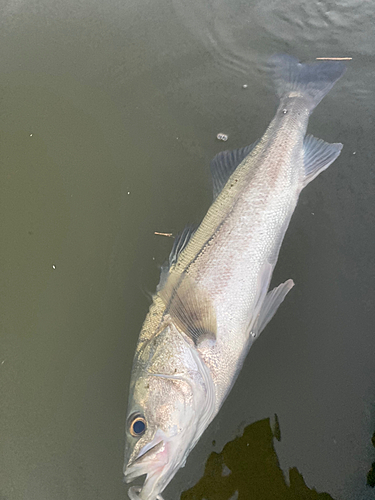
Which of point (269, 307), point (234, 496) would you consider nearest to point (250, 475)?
point (234, 496)

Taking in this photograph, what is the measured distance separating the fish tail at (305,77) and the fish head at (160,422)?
8.01 ft

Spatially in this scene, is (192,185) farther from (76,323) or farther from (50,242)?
(76,323)

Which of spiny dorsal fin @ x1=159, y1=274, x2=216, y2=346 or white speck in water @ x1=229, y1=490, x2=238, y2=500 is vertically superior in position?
spiny dorsal fin @ x1=159, y1=274, x2=216, y2=346

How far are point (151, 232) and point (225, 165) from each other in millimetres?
878

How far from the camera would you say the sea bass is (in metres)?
1.73

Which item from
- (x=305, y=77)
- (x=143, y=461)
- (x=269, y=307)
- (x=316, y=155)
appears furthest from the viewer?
(x=305, y=77)

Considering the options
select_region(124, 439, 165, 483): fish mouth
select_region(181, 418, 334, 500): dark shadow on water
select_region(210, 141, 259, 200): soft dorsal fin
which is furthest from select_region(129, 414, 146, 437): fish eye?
select_region(210, 141, 259, 200): soft dorsal fin

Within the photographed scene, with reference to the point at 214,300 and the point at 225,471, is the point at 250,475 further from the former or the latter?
the point at 214,300

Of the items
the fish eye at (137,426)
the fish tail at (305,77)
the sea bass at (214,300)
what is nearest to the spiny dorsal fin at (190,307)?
the sea bass at (214,300)

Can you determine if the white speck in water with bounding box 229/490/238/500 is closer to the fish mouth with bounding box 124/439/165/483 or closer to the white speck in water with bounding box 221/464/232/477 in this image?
the white speck in water with bounding box 221/464/232/477

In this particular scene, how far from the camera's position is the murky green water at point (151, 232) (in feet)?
7.73

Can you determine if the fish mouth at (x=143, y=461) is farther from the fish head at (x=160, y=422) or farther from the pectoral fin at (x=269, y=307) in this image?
the pectoral fin at (x=269, y=307)

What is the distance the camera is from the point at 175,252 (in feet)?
7.41

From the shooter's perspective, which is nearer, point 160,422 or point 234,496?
point 160,422
